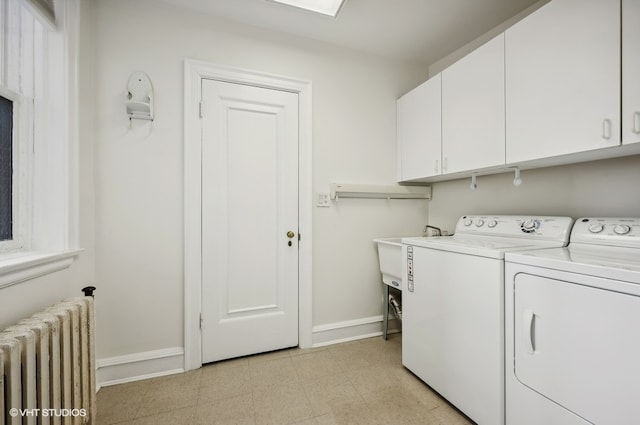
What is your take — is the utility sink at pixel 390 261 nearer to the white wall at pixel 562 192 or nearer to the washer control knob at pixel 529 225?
the white wall at pixel 562 192

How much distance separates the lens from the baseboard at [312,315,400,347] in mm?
2211

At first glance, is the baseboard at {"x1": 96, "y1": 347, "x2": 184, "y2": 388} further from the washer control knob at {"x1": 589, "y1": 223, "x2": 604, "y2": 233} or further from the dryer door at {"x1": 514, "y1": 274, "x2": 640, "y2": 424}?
the washer control knob at {"x1": 589, "y1": 223, "x2": 604, "y2": 233}

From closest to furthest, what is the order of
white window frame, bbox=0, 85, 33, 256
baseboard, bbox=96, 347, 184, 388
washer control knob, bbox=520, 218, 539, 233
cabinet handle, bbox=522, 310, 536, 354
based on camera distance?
cabinet handle, bbox=522, 310, 536, 354, white window frame, bbox=0, 85, 33, 256, washer control knob, bbox=520, 218, 539, 233, baseboard, bbox=96, 347, 184, 388

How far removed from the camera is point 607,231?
1279 mm

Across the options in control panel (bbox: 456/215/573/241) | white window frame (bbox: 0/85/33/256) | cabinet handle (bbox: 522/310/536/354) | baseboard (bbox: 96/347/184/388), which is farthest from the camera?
baseboard (bbox: 96/347/184/388)

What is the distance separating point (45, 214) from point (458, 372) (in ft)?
7.69

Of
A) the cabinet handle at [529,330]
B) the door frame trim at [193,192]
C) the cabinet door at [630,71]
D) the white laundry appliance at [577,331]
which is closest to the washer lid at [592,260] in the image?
the white laundry appliance at [577,331]

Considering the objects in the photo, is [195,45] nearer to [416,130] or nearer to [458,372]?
[416,130]

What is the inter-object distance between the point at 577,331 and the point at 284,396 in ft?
4.89

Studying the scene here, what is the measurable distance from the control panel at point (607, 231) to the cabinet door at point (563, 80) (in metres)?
0.41

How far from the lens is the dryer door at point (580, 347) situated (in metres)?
0.87

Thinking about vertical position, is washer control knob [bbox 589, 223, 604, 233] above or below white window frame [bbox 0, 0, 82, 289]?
below

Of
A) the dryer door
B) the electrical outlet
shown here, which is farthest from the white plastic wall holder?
the dryer door

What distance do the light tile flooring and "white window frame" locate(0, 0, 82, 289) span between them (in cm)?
91
